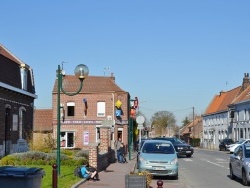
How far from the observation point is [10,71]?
30469 millimetres

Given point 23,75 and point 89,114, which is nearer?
point 23,75

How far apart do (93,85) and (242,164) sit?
3751 cm

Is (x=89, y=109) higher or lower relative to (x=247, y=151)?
higher

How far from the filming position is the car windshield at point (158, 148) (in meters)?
20.6

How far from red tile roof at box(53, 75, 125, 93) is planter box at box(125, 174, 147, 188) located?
1545 inches

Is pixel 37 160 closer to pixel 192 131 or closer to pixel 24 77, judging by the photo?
pixel 24 77

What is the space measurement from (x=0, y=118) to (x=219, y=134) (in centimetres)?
5344

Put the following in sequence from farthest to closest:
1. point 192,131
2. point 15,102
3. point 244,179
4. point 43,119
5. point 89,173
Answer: point 192,131 → point 43,119 → point 15,102 → point 244,179 → point 89,173

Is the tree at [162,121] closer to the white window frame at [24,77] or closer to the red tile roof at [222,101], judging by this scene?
the red tile roof at [222,101]

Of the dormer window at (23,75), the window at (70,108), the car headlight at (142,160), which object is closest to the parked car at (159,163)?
the car headlight at (142,160)

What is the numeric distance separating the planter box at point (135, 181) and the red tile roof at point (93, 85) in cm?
3924

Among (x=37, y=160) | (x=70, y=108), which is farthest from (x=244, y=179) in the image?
(x=70, y=108)

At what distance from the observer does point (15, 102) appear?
31328 mm

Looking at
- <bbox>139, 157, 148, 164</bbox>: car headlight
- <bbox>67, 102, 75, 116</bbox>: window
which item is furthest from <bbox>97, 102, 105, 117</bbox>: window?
<bbox>139, 157, 148, 164</bbox>: car headlight
